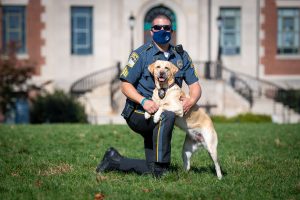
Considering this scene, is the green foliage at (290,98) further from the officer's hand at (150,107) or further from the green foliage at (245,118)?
the officer's hand at (150,107)

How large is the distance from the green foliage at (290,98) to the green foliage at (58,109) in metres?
8.69

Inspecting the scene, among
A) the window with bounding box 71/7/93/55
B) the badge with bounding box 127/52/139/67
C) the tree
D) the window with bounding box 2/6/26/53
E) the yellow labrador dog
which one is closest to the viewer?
the yellow labrador dog

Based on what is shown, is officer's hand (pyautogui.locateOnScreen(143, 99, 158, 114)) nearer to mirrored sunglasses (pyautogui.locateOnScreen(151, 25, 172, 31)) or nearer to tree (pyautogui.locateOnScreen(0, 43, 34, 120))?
mirrored sunglasses (pyautogui.locateOnScreen(151, 25, 172, 31))

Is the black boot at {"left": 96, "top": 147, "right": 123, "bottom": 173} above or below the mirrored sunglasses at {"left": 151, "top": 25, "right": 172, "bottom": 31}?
below

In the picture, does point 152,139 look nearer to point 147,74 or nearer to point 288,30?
point 147,74

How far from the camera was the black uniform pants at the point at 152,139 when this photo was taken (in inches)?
268

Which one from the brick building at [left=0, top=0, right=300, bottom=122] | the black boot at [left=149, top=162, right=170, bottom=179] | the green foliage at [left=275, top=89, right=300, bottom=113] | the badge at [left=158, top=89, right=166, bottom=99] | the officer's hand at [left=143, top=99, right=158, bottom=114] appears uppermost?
the brick building at [left=0, top=0, right=300, bottom=122]

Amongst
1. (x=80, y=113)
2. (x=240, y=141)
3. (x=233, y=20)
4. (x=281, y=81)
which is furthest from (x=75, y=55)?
(x=240, y=141)

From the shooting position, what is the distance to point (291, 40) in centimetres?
2973

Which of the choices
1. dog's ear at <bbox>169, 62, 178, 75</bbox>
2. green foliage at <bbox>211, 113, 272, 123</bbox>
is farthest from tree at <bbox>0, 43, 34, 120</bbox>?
dog's ear at <bbox>169, 62, 178, 75</bbox>

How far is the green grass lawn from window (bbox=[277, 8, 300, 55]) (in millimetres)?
18268

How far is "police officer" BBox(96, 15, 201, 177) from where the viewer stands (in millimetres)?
6848

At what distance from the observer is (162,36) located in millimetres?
7004

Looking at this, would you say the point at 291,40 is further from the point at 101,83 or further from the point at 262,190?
the point at 262,190
